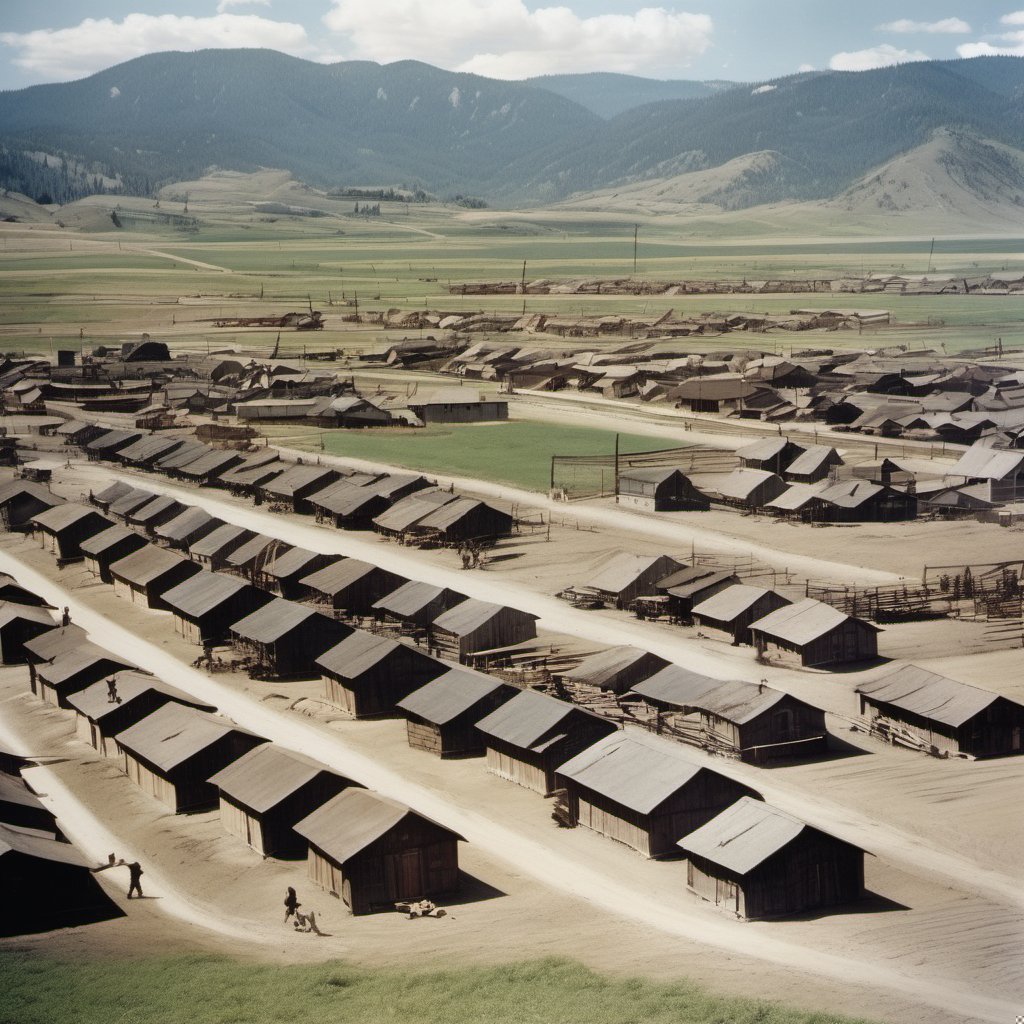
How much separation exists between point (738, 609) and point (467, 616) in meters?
8.75

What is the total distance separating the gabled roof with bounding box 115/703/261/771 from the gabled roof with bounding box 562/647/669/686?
9.67 metres

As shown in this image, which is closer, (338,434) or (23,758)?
(23,758)

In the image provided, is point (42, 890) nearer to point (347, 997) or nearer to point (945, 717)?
point (347, 997)

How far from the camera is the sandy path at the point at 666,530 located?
189 ft

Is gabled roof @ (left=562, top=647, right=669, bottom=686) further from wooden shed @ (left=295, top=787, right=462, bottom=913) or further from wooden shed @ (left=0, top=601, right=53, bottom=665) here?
wooden shed @ (left=0, top=601, right=53, bottom=665)

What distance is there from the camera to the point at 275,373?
120 meters

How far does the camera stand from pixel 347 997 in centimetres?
2539

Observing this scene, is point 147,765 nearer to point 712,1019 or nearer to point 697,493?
point 712,1019

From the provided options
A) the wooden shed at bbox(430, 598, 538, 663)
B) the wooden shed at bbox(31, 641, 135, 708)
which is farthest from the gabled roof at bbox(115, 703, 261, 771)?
the wooden shed at bbox(430, 598, 538, 663)

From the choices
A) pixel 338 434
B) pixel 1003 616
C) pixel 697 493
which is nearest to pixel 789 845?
pixel 1003 616

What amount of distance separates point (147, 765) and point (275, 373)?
278 feet

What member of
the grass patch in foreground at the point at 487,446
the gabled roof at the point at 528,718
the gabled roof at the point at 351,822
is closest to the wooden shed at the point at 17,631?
the gabled roof at the point at 528,718

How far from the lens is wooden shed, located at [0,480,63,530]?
2933 inches

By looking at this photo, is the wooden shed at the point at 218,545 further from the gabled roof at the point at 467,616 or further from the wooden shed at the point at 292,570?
the gabled roof at the point at 467,616
